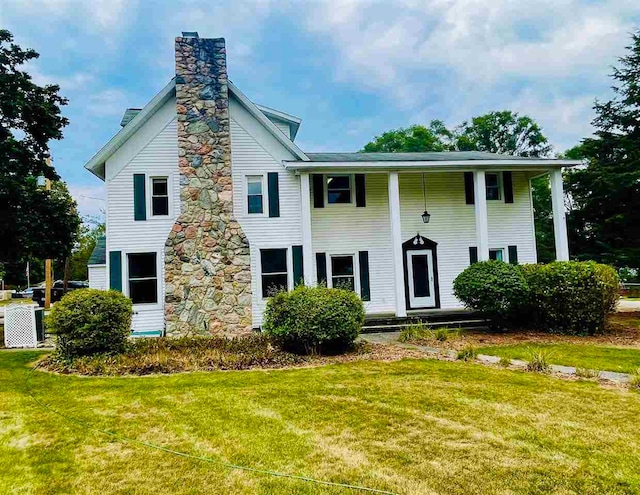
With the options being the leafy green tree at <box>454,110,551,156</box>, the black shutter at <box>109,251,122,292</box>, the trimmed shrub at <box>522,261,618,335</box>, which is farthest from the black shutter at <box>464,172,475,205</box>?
the leafy green tree at <box>454,110,551,156</box>

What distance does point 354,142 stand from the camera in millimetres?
40188

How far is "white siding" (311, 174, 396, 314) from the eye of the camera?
46.6 ft

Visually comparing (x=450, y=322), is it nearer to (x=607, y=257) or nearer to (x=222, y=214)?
(x=222, y=214)

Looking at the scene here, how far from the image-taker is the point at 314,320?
29.0ft

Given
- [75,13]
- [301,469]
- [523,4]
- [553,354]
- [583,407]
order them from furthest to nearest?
[523,4], [75,13], [553,354], [583,407], [301,469]

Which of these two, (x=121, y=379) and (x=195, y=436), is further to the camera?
(x=121, y=379)

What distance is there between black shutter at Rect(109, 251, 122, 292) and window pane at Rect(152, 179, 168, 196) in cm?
210

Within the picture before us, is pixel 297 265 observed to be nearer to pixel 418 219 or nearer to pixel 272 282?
pixel 272 282

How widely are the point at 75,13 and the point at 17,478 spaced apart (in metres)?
15.1

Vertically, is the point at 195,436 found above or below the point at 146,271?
below

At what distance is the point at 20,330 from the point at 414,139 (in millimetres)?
31054

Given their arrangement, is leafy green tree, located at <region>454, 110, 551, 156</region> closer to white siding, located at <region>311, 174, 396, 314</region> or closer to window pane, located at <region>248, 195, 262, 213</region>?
white siding, located at <region>311, 174, 396, 314</region>

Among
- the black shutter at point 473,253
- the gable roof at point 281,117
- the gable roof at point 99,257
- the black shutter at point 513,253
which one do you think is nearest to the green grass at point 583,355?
the black shutter at point 473,253

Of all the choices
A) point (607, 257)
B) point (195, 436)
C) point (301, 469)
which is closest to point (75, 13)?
point (195, 436)
